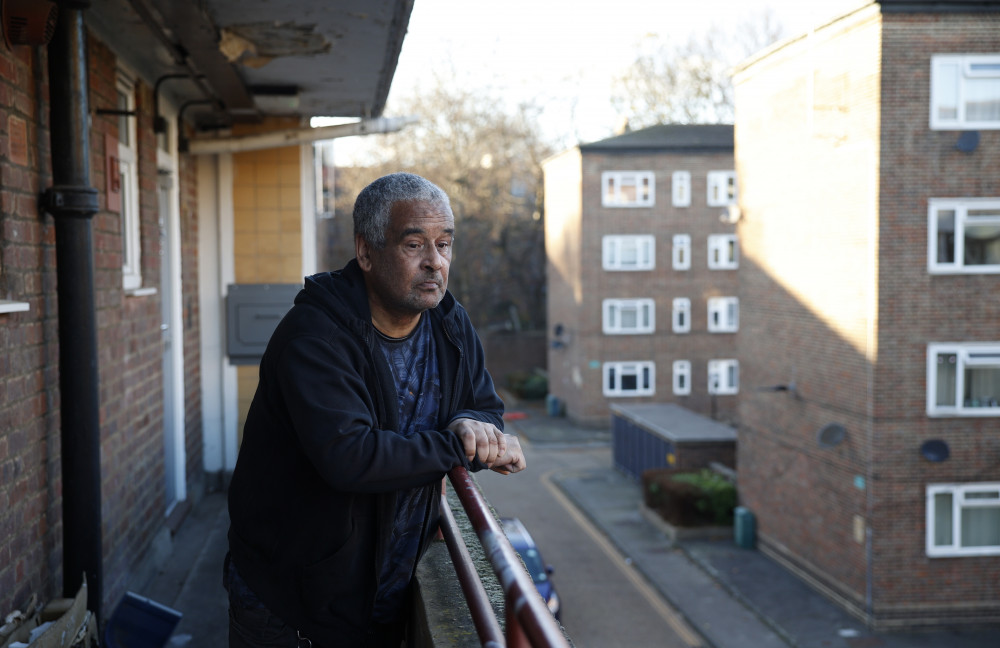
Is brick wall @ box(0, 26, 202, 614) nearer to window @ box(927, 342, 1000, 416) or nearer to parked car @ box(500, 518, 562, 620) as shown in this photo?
parked car @ box(500, 518, 562, 620)

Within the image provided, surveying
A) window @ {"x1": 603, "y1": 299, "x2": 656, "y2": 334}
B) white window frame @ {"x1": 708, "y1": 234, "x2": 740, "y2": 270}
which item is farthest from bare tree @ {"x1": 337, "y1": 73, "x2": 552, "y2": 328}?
white window frame @ {"x1": 708, "y1": 234, "x2": 740, "y2": 270}

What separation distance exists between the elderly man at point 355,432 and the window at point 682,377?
113ft

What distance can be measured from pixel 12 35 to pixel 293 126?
5.01 metres

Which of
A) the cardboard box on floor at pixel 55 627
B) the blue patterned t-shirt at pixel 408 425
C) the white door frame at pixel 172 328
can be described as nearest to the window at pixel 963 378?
the white door frame at pixel 172 328

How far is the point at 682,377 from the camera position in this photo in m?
36.7

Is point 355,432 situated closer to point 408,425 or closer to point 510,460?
point 408,425

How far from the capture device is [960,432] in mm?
17141

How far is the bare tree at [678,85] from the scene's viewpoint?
150 feet

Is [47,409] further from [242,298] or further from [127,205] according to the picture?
[242,298]

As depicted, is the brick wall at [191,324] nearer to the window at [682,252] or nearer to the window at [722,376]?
the window at [682,252]

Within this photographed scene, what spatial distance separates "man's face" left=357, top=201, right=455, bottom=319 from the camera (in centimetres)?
263

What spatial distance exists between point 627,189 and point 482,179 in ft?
26.8

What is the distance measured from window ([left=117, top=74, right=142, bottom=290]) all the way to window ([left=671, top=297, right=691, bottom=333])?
102 feet

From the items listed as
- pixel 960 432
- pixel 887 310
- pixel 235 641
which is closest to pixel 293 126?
pixel 235 641
